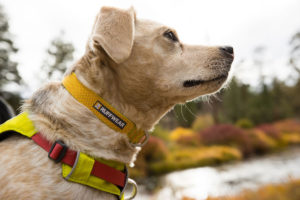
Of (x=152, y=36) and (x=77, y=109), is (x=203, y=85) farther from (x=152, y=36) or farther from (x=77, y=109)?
(x=77, y=109)

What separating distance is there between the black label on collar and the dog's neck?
63 mm

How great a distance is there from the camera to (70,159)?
5.32 feet

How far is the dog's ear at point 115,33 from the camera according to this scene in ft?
5.92

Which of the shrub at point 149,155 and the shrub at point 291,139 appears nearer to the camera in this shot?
the shrub at point 149,155

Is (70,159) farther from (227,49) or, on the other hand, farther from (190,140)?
(190,140)

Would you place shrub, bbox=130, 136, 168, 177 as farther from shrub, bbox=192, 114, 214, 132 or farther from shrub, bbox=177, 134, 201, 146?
shrub, bbox=192, 114, 214, 132

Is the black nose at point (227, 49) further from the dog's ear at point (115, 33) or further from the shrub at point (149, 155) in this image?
the shrub at point (149, 155)

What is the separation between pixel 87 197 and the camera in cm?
163

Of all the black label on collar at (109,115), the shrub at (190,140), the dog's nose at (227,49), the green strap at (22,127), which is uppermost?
the dog's nose at (227,49)

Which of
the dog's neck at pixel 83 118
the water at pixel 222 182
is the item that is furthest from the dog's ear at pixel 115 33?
the water at pixel 222 182

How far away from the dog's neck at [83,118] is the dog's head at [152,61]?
10 centimetres

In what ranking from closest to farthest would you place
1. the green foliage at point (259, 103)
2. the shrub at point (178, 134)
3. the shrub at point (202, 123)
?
the shrub at point (178, 134) → the shrub at point (202, 123) → the green foliage at point (259, 103)

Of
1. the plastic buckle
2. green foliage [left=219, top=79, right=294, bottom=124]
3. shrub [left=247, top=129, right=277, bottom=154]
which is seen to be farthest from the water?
green foliage [left=219, top=79, right=294, bottom=124]

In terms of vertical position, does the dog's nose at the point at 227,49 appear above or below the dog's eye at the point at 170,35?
below
